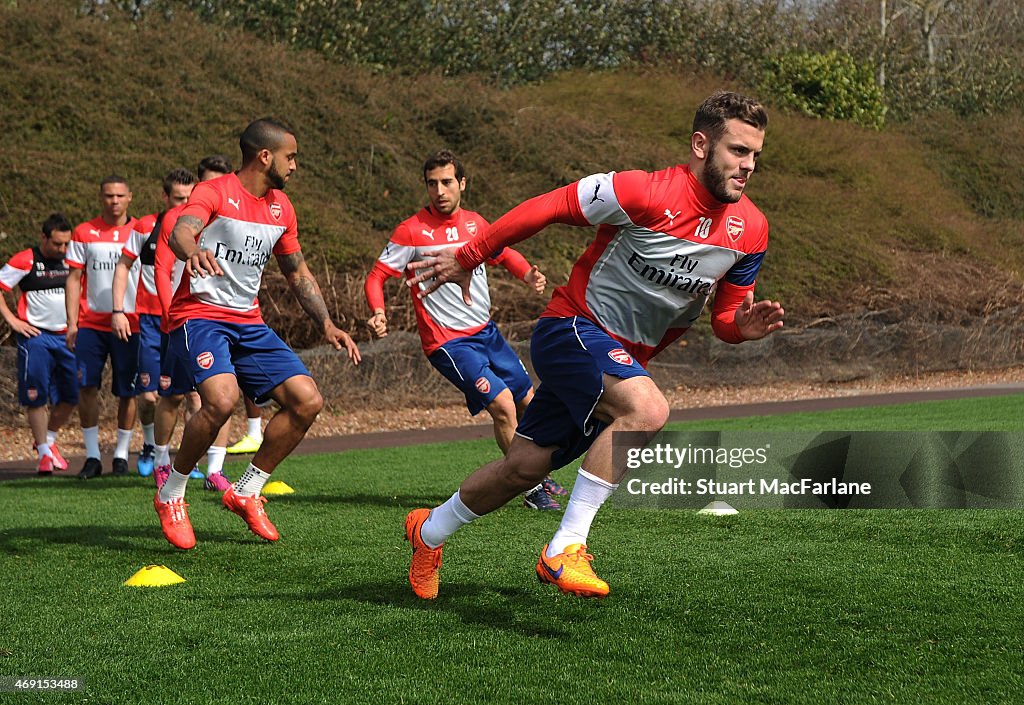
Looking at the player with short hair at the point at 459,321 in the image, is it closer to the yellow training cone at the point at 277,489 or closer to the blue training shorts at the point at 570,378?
the yellow training cone at the point at 277,489

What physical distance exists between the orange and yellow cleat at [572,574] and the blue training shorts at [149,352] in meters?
6.09

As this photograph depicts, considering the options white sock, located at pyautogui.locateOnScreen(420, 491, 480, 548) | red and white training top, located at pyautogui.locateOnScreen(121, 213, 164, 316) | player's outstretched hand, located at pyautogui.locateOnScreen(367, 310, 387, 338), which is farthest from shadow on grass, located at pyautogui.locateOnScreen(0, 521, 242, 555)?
red and white training top, located at pyautogui.locateOnScreen(121, 213, 164, 316)

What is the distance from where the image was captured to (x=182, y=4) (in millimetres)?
22688

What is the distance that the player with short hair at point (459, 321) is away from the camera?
7.85 meters

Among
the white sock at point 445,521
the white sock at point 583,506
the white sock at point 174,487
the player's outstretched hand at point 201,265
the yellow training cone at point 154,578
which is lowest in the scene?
the yellow training cone at point 154,578

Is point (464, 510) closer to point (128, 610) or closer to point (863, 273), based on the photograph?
point (128, 610)

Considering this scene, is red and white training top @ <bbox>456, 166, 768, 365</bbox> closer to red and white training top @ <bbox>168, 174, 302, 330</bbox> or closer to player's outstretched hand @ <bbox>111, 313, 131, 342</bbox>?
red and white training top @ <bbox>168, 174, 302, 330</bbox>

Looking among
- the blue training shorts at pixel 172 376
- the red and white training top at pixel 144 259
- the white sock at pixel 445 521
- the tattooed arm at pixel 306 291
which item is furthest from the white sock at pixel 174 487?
the red and white training top at pixel 144 259

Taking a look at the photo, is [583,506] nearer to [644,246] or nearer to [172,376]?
[644,246]

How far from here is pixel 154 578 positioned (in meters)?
5.64

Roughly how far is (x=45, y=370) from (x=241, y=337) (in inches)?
189

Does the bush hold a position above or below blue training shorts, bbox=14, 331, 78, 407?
above

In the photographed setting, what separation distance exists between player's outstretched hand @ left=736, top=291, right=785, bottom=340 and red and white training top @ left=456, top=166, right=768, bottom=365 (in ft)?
0.28

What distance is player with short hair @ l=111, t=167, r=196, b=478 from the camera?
9.11 metres
